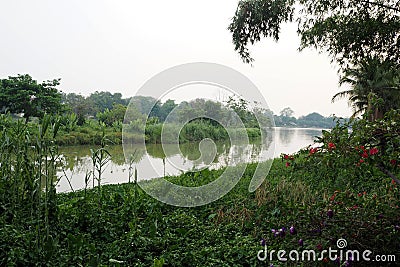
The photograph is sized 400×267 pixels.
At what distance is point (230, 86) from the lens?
2504 millimetres

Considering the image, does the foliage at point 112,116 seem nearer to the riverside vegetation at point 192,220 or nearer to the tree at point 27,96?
the tree at point 27,96

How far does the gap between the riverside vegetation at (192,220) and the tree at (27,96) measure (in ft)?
34.3

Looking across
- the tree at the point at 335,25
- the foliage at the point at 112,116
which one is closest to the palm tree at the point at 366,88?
the tree at the point at 335,25

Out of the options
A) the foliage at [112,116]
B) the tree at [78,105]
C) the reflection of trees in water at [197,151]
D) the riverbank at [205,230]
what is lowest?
the riverbank at [205,230]

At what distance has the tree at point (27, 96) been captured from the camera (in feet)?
39.8

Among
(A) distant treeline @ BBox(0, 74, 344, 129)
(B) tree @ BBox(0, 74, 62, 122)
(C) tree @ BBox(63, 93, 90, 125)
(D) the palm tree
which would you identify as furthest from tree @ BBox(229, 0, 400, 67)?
(C) tree @ BBox(63, 93, 90, 125)

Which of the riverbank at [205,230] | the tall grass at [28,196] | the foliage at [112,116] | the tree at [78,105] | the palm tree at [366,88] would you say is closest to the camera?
the riverbank at [205,230]

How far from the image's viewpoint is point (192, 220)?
255 cm

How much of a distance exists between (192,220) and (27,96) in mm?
11526

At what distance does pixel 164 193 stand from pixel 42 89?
11.9 meters

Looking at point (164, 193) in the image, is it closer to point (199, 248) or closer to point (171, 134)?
point (171, 134)

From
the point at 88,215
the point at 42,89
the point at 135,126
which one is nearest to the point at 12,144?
the point at 88,215

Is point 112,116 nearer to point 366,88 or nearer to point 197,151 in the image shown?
point 366,88

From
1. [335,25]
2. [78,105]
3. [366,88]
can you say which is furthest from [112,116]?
[335,25]
